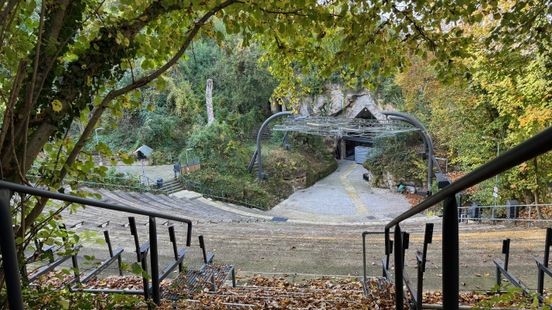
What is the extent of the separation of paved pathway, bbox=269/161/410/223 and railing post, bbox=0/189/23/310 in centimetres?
1515

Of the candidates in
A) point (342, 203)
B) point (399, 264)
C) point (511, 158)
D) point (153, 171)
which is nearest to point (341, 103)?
point (342, 203)

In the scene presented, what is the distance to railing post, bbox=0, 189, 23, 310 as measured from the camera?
1.06 metres

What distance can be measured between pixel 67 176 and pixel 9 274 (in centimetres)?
166

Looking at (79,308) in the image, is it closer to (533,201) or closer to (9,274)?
(9,274)

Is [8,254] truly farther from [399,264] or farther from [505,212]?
[505,212]

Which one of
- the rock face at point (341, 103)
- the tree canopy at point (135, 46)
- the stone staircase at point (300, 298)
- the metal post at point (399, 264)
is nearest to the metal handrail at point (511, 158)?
the metal post at point (399, 264)

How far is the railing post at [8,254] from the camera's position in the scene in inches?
41.9

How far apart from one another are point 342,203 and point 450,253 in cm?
1763

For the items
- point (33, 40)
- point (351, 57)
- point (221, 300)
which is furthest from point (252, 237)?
point (33, 40)

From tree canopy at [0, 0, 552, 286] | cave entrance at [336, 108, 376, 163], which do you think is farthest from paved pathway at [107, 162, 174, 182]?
tree canopy at [0, 0, 552, 286]

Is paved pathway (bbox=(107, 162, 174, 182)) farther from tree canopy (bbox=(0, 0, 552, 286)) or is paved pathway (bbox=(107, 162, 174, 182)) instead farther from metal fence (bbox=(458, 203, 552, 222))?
tree canopy (bbox=(0, 0, 552, 286))

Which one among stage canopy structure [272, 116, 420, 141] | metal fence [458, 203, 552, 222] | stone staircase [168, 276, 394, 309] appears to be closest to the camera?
stone staircase [168, 276, 394, 309]

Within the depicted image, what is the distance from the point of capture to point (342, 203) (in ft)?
60.0

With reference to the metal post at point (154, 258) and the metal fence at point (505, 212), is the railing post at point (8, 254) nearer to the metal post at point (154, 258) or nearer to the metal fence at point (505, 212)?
the metal post at point (154, 258)
